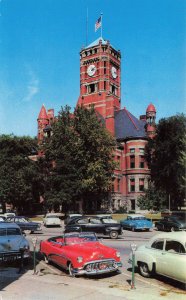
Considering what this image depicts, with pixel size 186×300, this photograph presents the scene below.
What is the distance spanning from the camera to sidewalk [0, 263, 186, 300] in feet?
30.5

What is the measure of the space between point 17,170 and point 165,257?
4653 centimetres

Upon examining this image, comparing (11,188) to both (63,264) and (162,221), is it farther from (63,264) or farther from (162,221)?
(63,264)

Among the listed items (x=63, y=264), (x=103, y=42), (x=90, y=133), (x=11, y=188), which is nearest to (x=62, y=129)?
(x=90, y=133)

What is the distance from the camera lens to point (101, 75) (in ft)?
239

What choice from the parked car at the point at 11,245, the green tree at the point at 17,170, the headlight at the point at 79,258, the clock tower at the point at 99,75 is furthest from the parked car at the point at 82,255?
the clock tower at the point at 99,75

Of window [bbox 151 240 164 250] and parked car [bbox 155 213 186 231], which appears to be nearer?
window [bbox 151 240 164 250]

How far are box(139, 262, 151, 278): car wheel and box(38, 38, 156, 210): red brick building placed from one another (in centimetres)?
4302

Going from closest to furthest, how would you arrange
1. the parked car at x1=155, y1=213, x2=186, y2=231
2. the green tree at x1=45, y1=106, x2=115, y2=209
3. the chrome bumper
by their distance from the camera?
the chrome bumper → the parked car at x1=155, y1=213, x2=186, y2=231 → the green tree at x1=45, y1=106, x2=115, y2=209

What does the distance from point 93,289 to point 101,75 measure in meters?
65.8

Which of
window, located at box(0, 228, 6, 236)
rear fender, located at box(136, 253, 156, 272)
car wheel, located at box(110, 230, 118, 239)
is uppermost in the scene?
window, located at box(0, 228, 6, 236)

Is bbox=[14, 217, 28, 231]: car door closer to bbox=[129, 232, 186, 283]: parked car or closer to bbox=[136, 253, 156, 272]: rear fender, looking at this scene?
bbox=[129, 232, 186, 283]: parked car

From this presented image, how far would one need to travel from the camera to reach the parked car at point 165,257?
10438 millimetres

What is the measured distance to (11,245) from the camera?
1409 centimetres

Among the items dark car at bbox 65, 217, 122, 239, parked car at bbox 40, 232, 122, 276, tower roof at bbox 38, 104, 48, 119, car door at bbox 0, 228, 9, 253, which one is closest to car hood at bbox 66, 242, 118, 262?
parked car at bbox 40, 232, 122, 276
